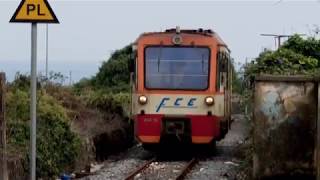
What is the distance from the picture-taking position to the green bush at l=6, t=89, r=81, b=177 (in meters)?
13.9

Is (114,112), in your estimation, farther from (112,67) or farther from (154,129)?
(112,67)

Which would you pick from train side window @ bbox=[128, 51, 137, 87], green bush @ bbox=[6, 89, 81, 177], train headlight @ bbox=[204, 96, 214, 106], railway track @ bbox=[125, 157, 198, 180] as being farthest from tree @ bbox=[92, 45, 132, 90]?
green bush @ bbox=[6, 89, 81, 177]

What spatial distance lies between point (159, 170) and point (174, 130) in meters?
2.01

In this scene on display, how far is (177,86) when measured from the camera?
18.6m

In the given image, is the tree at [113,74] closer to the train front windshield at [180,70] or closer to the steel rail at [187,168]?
the train front windshield at [180,70]

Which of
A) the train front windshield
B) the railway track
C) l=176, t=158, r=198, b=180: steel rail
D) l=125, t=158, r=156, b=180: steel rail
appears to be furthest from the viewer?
the train front windshield

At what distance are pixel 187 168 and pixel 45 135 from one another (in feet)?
11.5

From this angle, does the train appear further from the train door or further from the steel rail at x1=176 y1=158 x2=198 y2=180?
the steel rail at x1=176 y1=158 x2=198 y2=180

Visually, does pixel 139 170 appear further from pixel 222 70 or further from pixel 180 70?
pixel 222 70

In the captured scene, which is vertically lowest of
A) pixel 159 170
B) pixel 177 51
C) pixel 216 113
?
pixel 159 170

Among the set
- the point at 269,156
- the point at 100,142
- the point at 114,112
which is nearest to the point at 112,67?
the point at 114,112

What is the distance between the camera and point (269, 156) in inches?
436

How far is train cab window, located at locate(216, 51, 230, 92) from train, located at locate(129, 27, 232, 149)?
0.06 meters

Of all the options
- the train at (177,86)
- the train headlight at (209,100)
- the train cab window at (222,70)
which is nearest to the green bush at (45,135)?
the train at (177,86)
